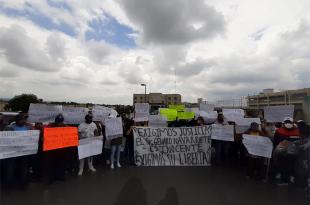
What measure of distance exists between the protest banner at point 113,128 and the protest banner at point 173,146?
0.53 metres

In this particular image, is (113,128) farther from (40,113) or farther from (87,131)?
(40,113)

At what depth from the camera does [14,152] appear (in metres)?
6.82

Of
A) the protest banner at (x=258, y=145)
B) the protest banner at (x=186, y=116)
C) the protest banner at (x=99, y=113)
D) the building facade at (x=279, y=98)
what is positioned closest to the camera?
the protest banner at (x=258, y=145)

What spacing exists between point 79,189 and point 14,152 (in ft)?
5.60

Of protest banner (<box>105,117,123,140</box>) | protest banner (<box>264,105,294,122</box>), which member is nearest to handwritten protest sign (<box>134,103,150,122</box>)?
protest banner (<box>105,117,123,140</box>)

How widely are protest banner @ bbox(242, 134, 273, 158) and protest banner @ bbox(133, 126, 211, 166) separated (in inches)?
66.8

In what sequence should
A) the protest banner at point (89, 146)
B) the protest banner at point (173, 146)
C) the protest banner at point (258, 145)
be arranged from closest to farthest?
1. the protest banner at point (258, 145)
2. the protest banner at point (89, 146)
3. the protest banner at point (173, 146)

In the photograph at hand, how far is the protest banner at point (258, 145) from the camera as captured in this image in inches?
306

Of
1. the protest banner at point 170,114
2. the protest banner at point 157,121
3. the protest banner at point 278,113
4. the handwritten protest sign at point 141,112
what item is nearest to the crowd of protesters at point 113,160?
the protest banner at point 278,113

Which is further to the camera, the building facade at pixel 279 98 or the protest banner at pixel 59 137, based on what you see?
the building facade at pixel 279 98

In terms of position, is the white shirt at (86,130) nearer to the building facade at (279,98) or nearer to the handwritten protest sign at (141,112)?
the handwritten protest sign at (141,112)

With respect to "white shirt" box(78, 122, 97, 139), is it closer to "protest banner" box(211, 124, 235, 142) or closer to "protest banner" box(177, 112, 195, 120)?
"protest banner" box(211, 124, 235, 142)

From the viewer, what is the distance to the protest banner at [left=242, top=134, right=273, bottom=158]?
7781 millimetres

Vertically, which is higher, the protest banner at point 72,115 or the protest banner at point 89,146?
the protest banner at point 72,115
